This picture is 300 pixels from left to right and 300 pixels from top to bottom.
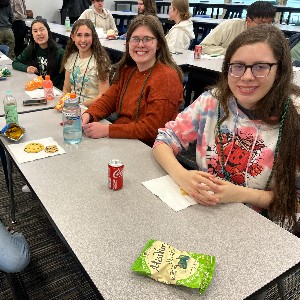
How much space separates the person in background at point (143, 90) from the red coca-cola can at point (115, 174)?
49 cm

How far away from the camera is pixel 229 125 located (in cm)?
129

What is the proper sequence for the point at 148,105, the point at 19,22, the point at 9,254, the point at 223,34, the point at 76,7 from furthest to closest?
the point at 76,7
the point at 19,22
the point at 223,34
the point at 148,105
the point at 9,254

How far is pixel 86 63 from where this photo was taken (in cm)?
253

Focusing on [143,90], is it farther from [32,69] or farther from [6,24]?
[6,24]

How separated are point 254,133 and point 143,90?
0.75 m

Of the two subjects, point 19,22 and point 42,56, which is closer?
point 42,56

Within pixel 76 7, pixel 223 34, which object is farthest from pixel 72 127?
pixel 76 7

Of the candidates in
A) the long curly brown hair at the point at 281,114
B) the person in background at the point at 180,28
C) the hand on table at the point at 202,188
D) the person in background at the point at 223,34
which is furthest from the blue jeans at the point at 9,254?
the person in background at the point at 180,28

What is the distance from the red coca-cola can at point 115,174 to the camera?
1161 millimetres

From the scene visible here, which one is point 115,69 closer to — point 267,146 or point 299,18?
point 267,146

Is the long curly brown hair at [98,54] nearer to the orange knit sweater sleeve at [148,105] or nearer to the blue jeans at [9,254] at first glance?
the orange knit sweater sleeve at [148,105]

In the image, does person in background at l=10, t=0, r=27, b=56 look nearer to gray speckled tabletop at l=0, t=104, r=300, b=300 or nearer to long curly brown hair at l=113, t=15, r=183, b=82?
long curly brown hair at l=113, t=15, r=183, b=82

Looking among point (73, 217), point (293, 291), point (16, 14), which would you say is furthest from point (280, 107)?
point (16, 14)

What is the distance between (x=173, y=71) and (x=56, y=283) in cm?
127
